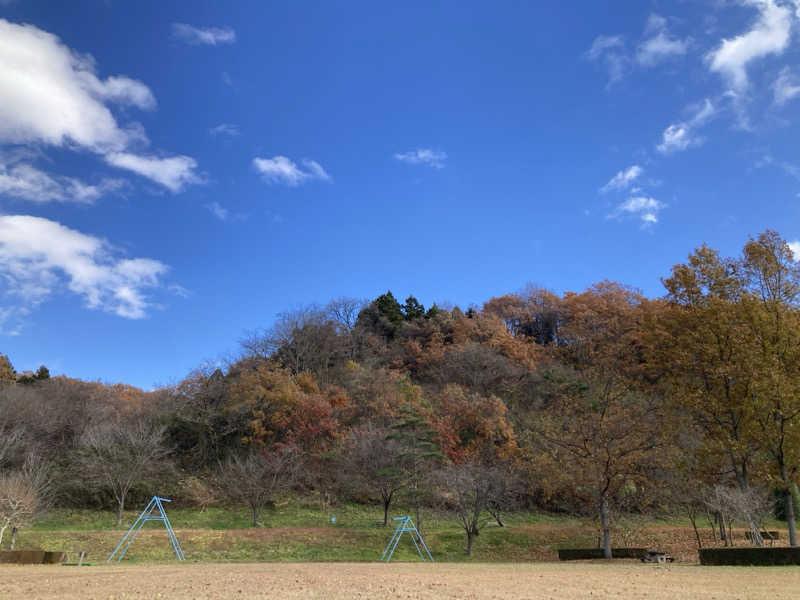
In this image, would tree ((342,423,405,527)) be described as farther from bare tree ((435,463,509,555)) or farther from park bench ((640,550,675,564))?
park bench ((640,550,675,564))

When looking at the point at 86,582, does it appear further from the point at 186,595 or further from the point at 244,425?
the point at 244,425

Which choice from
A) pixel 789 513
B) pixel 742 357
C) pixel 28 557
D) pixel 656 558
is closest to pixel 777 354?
pixel 742 357

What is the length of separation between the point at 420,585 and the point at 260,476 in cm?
1966

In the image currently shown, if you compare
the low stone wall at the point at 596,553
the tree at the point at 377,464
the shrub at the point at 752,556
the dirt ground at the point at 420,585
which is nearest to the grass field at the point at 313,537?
the low stone wall at the point at 596,553

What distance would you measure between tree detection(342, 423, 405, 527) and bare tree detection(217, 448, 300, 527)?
368 cm

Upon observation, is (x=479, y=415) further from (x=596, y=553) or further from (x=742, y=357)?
(x=742, y=357)

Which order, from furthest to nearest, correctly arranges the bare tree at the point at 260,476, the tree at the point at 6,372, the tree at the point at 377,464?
the tree at the point at 6,372 → the bare tree at the point at 260,476 → the tree at the point at 377,464

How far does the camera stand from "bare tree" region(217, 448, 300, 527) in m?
28.8

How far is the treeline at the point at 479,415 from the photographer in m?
21.5

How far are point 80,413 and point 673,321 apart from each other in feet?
126

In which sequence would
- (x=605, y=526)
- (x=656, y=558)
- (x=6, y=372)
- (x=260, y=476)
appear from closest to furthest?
(x=656, y=558) → (x=605, y=526) → (x=260, y=476) → (x=6, y=372)

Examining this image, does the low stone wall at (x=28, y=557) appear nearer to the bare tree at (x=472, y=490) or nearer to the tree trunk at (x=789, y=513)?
the bare tree at (x=472, y=490)

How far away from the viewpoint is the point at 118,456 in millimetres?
30656

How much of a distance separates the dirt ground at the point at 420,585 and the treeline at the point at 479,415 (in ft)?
22.7
